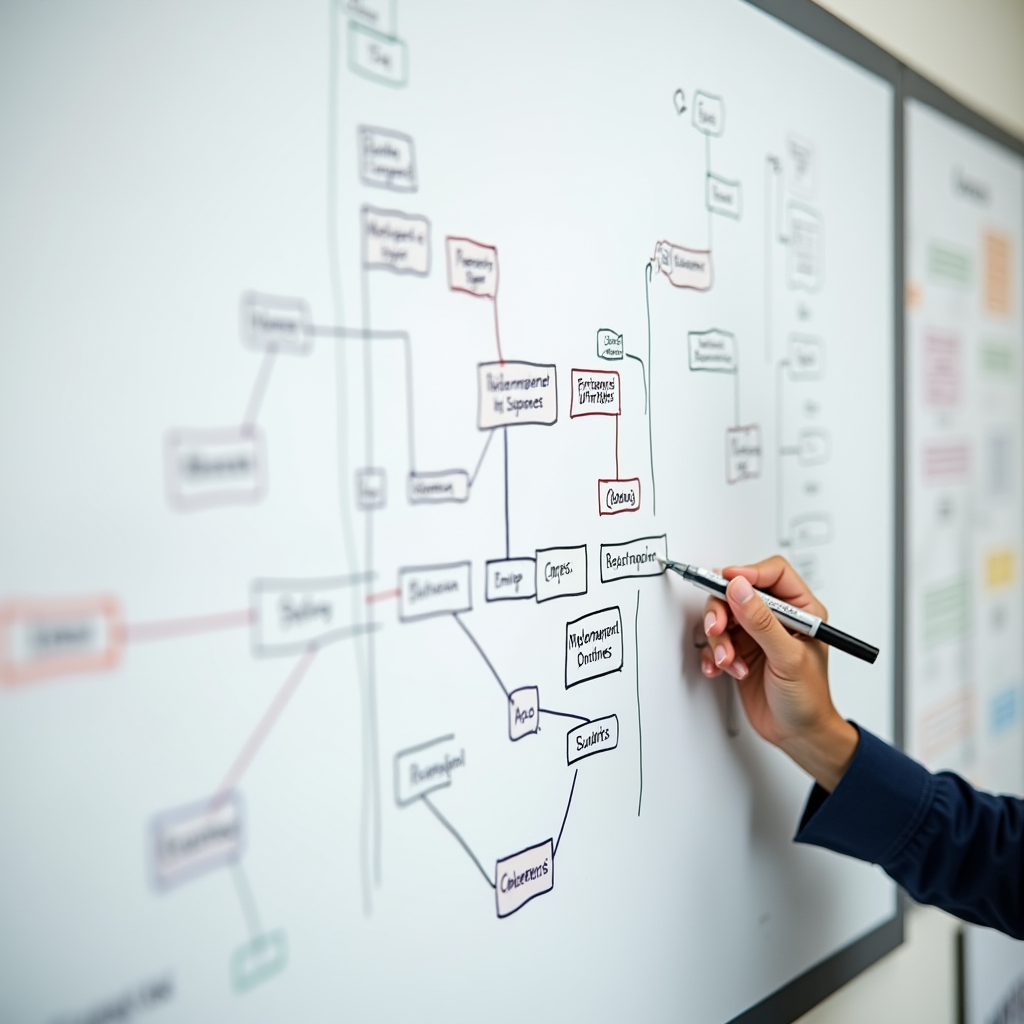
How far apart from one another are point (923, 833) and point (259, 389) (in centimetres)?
65

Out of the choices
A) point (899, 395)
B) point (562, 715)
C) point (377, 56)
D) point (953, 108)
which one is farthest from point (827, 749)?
point (953, 108)

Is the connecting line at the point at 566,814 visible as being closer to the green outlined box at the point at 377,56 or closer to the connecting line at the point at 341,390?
the connecting line at the point at 341,390

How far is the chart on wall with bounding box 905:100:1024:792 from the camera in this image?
970 mm

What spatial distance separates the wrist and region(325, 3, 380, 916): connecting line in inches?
15.4

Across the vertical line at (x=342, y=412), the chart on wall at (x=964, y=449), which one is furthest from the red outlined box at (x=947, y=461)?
the vertical line at (x=342, y=412)

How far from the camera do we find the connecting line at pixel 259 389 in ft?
1.35

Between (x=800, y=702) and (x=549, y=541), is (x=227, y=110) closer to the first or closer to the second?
(x=549, y=541)

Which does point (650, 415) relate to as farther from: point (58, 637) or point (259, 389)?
point (58, 637)

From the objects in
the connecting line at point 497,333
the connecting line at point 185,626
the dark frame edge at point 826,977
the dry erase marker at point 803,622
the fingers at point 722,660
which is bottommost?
the dark frame edge at point 826,977

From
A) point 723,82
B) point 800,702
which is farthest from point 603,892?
point 723,82

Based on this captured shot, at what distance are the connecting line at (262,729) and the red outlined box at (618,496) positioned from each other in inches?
9.0

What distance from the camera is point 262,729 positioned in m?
0.42

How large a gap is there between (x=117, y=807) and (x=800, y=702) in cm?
49

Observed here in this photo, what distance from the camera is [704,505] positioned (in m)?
0.67
